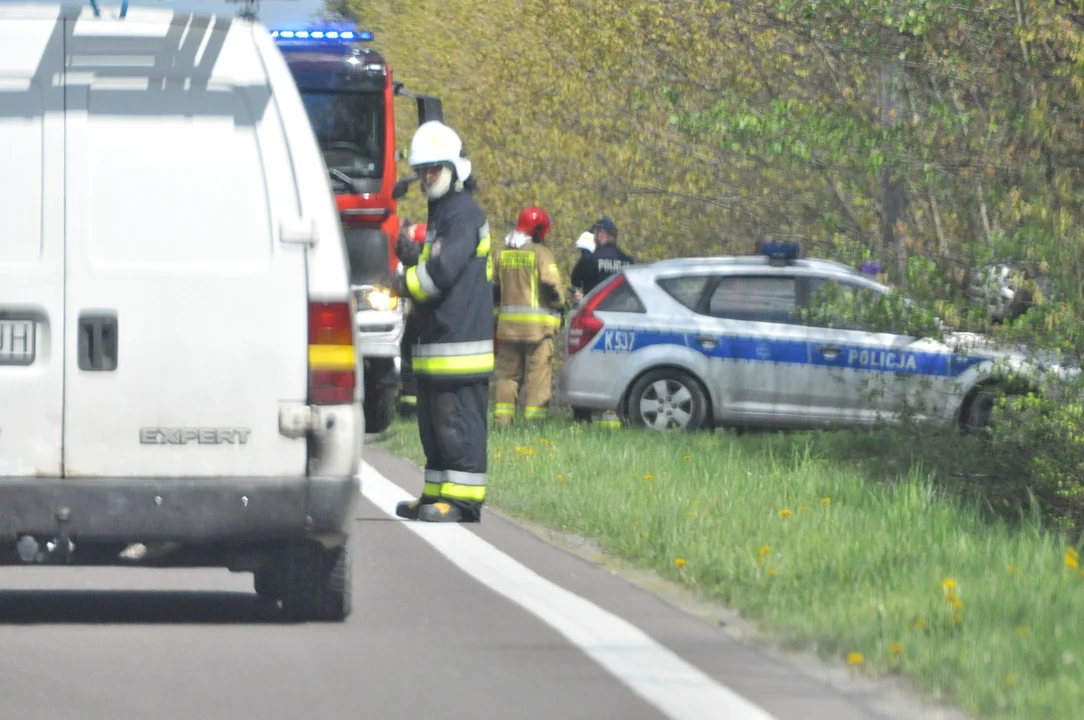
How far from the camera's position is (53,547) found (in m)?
6.78

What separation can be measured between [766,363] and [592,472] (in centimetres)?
456

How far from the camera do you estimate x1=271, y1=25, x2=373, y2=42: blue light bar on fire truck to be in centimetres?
2170

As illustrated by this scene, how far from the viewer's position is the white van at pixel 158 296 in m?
6.67

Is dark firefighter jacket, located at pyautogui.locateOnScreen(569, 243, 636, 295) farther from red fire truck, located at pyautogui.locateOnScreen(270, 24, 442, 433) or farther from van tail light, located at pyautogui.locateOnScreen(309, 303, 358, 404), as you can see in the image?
van tail light, located at pyautogui.locateOnScreen(309, 303, 358, 404)

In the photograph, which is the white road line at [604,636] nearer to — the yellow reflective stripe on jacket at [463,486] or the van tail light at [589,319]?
the yellow reflective stripe on jacket at [463,486]

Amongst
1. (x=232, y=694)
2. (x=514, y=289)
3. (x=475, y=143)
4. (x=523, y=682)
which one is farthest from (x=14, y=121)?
(x=475, y=143)

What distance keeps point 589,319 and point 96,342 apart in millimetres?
10599

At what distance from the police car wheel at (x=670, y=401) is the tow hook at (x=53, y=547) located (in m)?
10.5

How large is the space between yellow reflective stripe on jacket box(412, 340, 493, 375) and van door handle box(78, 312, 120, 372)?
3577 millimetres

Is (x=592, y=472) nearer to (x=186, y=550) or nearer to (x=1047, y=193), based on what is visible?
(x=1047, y=193)

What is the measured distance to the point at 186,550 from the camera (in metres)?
7.00

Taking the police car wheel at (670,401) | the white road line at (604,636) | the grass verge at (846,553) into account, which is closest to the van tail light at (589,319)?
the police car wheel at (670,401)

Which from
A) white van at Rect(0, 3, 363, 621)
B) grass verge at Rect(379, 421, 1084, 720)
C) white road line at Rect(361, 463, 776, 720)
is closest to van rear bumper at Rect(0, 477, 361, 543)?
white van at Rect(0, 3, 363, 621)

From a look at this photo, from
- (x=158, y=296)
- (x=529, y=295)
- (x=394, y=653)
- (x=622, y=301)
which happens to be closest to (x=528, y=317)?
(x=529, y=295)
